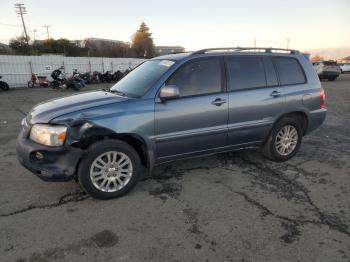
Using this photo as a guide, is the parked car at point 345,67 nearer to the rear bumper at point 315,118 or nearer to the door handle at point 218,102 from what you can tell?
the rear bumper at point 315,118

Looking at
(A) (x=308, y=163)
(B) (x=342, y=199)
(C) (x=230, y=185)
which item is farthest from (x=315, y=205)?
(A) (x=308, y=163)

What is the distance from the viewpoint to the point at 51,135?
3561mm

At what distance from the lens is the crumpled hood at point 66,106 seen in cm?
373

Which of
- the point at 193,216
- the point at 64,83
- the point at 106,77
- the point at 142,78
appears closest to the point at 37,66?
the point at 106,77

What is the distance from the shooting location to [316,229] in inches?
127

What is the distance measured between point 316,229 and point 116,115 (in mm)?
2521

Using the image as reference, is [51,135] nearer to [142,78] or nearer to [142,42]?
[142,78]

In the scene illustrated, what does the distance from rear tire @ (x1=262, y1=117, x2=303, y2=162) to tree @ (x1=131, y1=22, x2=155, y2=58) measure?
218ft

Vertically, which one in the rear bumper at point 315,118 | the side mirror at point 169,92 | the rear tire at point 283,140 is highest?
the side mirror at point 169,92

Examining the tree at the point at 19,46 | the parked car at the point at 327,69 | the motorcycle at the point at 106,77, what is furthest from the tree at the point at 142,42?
the parked car at the point at 327,69

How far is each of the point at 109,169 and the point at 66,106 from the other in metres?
0.96

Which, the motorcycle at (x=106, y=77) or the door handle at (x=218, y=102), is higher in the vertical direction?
the door handle at (x=218, y=102)

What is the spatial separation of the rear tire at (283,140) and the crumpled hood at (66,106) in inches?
99.0

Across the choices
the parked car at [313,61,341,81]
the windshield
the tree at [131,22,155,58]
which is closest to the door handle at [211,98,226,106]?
the windshield
